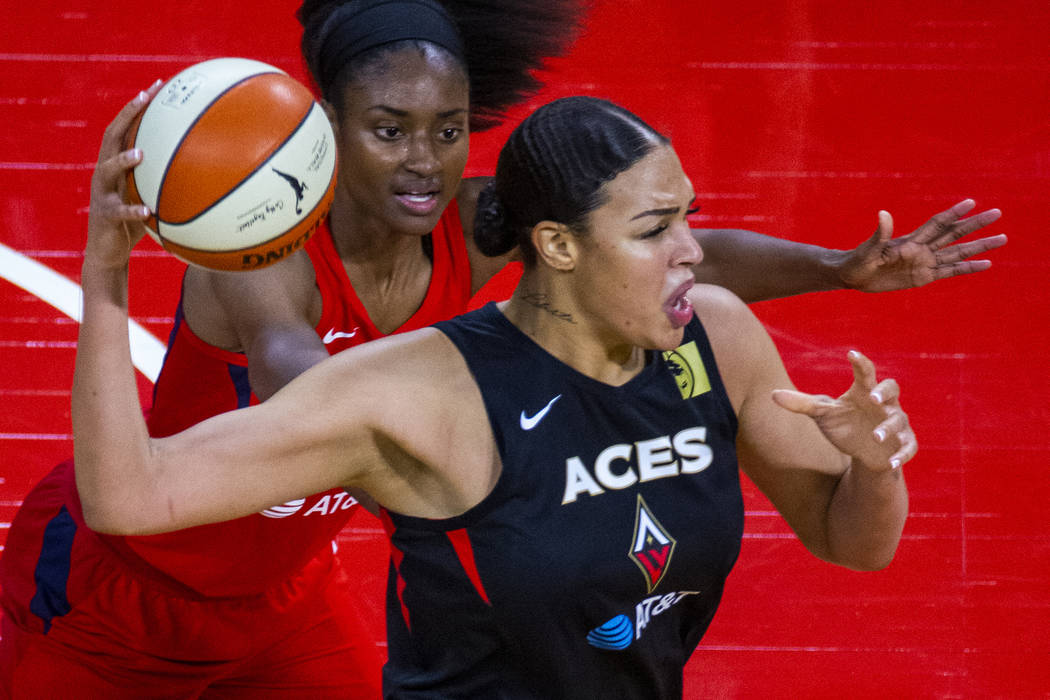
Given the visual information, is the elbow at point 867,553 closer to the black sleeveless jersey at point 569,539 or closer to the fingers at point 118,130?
the black sleeveless jersey at point 569,539

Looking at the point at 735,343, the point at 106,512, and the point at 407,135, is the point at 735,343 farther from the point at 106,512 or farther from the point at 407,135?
the point at 106,512

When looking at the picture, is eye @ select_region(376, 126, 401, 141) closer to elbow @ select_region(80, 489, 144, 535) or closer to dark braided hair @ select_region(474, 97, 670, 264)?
Answer: dark braided hair @ select_region(474, 97, 670, 264)

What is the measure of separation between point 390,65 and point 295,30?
5.36ft

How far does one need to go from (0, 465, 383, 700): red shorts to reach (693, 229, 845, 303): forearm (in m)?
1.08

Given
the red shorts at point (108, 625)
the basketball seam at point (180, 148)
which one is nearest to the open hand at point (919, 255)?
the basketball seam at point (180, 148)

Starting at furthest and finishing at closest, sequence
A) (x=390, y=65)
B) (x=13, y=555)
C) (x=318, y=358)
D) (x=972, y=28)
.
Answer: (x=972, y=28) < (x=13, y=555) < (x=390, y=65) < (x=318, y=358)

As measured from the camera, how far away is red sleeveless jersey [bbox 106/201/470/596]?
2246mm

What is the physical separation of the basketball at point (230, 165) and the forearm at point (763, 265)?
0.94 m

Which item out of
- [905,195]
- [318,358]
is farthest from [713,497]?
[905,195]

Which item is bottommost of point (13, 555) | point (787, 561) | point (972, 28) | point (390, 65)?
point (787, 561)

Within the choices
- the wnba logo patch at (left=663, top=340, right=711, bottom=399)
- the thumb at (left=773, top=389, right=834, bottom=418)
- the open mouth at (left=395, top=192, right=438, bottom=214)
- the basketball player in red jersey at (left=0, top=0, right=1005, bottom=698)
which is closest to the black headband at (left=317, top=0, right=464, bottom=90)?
the basketball player in red jersey at (left=0, top=0, right=1005, bottom=698)

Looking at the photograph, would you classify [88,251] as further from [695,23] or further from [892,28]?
[892,28]

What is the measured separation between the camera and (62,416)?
3.65 m

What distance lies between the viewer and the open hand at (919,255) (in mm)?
2258
